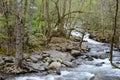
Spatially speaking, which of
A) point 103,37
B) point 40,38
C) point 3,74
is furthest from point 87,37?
point 3,74

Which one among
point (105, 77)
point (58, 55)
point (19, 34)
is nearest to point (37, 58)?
point (58, 55)

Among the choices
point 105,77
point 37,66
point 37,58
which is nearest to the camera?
point 105,77

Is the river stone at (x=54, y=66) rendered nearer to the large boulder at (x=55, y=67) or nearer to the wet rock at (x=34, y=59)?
the large boulder at (x=55, y=67)

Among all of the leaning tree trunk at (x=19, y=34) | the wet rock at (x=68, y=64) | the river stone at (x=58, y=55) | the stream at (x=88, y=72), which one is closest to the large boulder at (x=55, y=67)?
the stream at (x=88, y=72)

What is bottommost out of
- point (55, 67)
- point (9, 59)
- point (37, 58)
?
point (55, 67)

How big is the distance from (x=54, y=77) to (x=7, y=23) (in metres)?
3.96

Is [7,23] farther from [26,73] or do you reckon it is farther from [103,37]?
[103,37]

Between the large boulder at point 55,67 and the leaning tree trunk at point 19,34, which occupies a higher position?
the leaning tree trunk at point 19,34

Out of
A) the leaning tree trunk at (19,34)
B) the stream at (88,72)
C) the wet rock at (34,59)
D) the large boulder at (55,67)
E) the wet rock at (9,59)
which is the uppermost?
the leaning tree trunk at (19,34)

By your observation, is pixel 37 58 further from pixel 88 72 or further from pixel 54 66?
pixel 88 72

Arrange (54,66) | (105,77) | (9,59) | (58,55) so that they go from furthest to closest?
(58,55)
(54,66)
(9,59)
(105,77)

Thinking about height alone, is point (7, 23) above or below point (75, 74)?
above

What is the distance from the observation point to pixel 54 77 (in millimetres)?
11969

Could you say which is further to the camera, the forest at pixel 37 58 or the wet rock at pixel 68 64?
the wet rock at pixel 68 64
